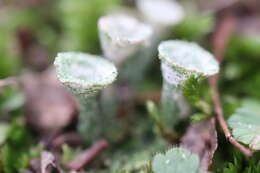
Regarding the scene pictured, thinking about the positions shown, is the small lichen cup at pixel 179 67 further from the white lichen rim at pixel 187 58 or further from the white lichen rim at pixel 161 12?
the white lichen rim at pixel 161 12

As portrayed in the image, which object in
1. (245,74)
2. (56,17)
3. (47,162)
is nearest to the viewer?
(47,162)

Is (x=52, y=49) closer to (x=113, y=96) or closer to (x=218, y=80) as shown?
(x=113, y=96)

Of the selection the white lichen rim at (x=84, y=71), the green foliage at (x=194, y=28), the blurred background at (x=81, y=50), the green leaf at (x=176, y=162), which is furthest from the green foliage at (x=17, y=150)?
the green foliage at (x=194, y=28)

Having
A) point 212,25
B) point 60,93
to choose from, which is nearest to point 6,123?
point 60,93

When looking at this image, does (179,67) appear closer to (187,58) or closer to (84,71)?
(187,58)

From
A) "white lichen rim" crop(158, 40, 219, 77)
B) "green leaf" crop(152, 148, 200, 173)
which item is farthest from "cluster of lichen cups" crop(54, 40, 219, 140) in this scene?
"green leaf" crop(152, 148, 200, 173)

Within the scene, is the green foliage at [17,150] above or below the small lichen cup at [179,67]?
below
